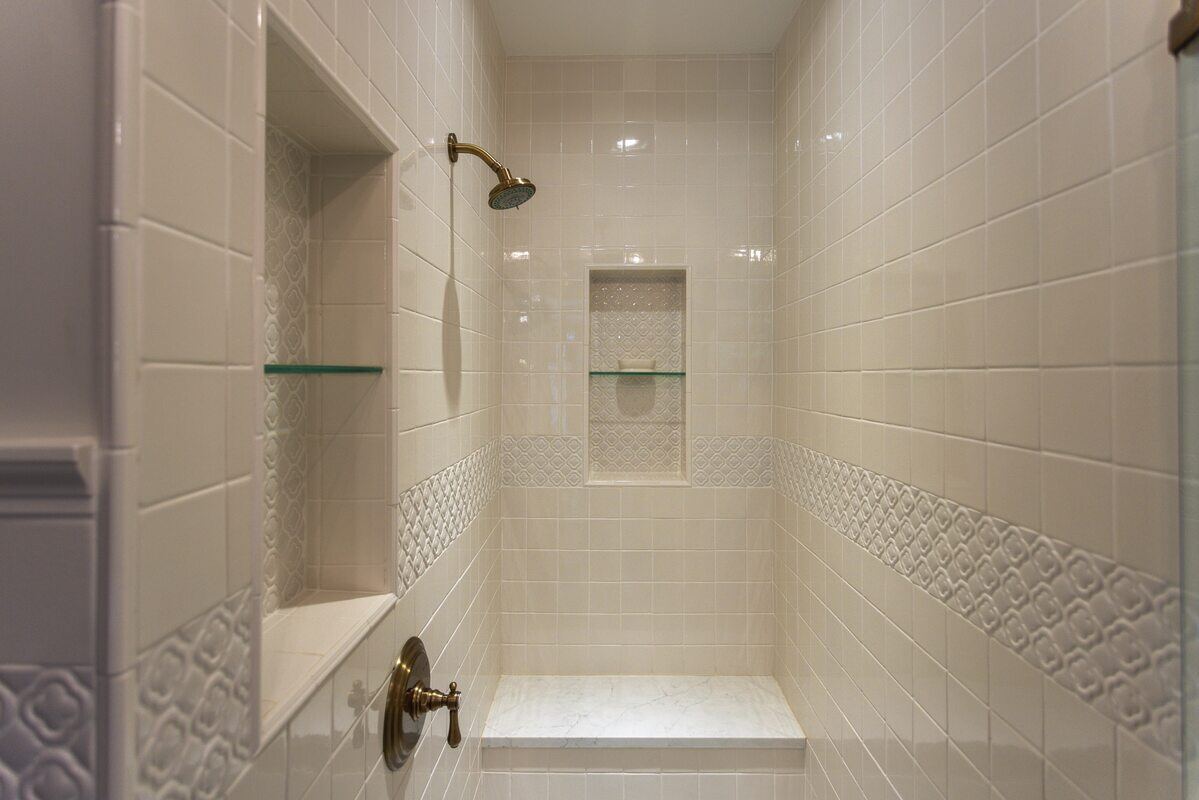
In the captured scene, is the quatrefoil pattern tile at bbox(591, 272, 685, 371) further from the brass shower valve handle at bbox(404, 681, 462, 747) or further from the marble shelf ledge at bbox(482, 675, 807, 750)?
the brass shower valve handle at bbox(404, 681, 462, 747)

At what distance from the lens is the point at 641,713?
1.86 meters

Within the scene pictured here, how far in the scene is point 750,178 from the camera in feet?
6.87

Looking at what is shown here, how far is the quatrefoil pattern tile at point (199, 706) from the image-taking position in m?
0.44

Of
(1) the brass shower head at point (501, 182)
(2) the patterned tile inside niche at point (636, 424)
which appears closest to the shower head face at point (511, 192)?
(1) the brass shower head at point (501, 182)

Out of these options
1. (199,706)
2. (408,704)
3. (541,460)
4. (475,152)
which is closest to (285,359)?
(199,706)

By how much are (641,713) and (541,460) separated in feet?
2.84

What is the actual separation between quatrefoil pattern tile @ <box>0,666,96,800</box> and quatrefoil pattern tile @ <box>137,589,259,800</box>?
3cm

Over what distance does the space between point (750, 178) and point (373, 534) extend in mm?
1766

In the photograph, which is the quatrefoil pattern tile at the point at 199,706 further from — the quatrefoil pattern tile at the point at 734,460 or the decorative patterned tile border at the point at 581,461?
the quatrefoil pattern tile at the point at 734,460

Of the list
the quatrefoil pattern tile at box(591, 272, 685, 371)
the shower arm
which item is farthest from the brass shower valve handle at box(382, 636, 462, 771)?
the quatrefoil pattern tile at box(591, 272, 685, 371)

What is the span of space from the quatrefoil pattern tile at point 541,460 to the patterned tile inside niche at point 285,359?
1.20 meters

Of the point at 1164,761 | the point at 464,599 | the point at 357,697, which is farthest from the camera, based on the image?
the point at 464,599

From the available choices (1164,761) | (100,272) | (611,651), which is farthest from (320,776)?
(611,651)

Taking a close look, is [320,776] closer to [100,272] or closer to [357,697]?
[357,697]
